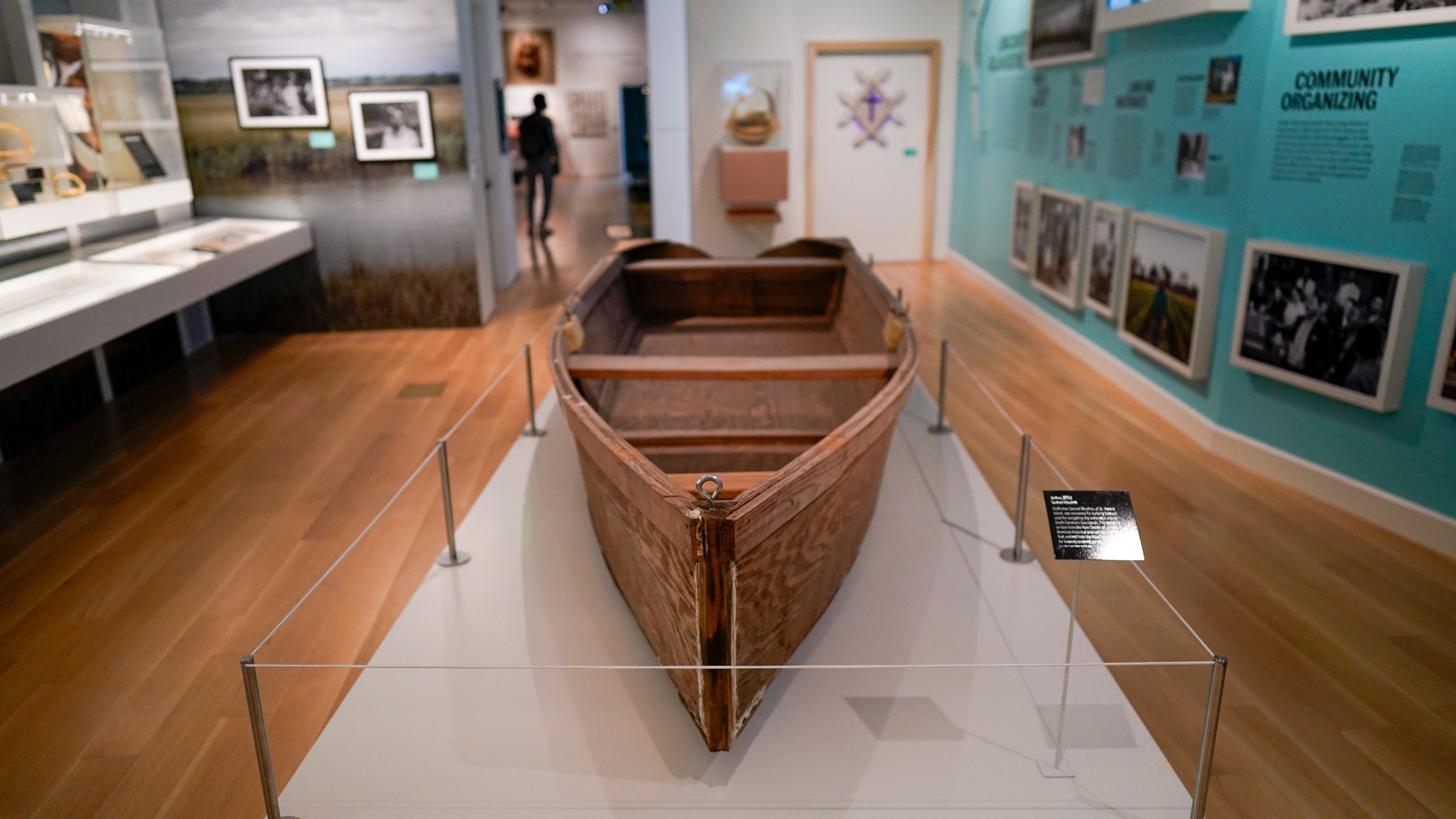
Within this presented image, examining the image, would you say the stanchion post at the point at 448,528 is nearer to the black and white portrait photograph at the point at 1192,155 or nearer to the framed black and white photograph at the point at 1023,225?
the black and white portrait photograph at the point at 1192,155

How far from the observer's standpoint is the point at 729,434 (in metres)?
4.36

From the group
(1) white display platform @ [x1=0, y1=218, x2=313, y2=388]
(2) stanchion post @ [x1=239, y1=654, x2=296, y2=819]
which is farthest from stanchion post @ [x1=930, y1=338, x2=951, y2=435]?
(1) white display platform @ [x1=0, y1=218, x2=313, y2=388]

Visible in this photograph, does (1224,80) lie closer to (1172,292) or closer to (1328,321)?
(1172,292)

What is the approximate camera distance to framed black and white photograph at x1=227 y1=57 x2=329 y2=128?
25.9 ft

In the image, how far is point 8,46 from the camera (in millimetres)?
5758

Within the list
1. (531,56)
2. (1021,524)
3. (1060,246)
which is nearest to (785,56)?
(1060,246)

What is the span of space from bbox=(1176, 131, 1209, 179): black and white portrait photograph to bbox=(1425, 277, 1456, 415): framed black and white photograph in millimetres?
1781

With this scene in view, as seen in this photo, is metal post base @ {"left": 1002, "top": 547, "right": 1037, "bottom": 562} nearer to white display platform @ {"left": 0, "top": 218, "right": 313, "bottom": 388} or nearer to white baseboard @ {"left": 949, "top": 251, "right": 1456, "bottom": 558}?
white baseboard @ {"left": 949, "top": 251, "right": 1456, "bottom": 558}

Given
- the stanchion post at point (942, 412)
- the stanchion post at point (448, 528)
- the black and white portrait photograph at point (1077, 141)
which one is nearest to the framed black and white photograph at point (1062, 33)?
the black and white portrait photograph at point (1077, 141)

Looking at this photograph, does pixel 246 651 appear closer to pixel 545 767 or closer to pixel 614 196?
pixel 545 767

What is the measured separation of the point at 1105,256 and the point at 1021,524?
3.55 metres

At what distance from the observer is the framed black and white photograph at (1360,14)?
4047 mm

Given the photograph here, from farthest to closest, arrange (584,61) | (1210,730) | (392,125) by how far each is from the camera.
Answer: (584,61)
(392,125)
(1210,730)

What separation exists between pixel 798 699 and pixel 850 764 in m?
0.34
